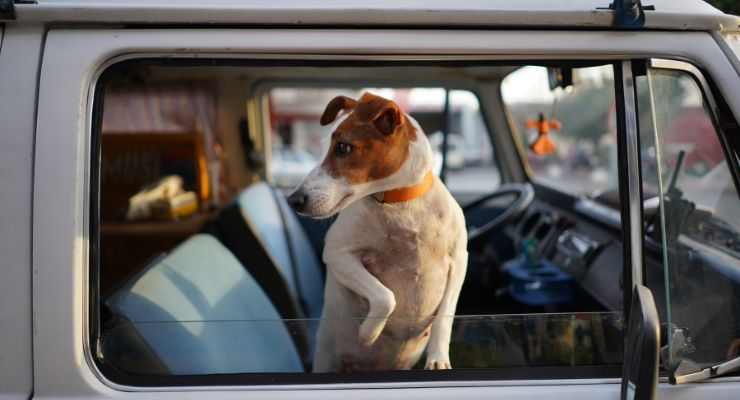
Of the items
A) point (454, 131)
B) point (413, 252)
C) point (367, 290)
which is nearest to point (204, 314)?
point (367, 290)

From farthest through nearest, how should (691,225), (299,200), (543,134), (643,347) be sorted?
(543,134)
(691,225)
(299,200)
(643,347)

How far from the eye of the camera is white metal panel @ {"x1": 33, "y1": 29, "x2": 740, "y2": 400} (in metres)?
1.12

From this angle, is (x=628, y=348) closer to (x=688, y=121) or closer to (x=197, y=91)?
(x=688, y=121)

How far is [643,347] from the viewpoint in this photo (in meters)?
0.97

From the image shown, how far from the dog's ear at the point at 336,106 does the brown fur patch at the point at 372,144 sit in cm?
6

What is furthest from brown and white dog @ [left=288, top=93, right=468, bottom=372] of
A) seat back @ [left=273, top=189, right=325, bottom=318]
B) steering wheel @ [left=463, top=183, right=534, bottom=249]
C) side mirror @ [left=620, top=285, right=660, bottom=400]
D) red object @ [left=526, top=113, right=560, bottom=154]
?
steering wheel @ [left=463, top=183, right=534, bottom=249]

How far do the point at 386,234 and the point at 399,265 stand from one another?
0.08 meters

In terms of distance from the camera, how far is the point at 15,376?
3.70 ft

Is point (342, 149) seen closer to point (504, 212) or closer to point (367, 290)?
point (367, 290)

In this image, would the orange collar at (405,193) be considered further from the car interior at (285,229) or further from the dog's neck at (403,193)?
the car interior at (285,229)

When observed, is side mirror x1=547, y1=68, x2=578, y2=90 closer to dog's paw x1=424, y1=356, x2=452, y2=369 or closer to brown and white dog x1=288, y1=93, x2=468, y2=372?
brown and white dog x1=288, y1=93, x2=468, y2=372

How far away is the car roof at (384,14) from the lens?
3.85ft

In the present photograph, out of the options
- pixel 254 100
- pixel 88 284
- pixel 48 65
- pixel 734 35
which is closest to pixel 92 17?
pixel 48 65

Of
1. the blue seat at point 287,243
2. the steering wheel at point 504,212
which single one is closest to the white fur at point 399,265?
the blue seat at point 287,243
